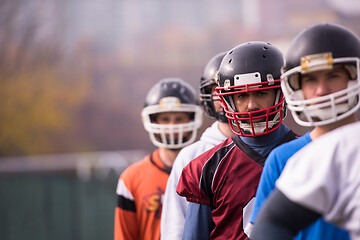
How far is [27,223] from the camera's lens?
6.81m

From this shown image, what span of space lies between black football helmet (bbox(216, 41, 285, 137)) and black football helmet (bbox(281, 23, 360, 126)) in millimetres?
367

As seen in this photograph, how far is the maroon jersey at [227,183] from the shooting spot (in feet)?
7.95

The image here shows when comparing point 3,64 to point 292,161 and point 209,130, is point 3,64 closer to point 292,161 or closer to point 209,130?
point 209,130

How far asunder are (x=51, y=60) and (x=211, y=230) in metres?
21.4

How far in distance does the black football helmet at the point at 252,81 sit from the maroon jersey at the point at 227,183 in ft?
0.41

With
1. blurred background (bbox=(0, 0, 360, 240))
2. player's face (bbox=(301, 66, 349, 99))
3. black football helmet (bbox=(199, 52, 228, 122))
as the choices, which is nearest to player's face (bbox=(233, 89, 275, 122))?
player's face (bbox=(301, 66, 349, 99))

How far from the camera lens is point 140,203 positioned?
375cm

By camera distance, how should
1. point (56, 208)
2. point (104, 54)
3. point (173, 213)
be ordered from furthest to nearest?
point (104, 54) → point (56, 208) → point (173, 213)

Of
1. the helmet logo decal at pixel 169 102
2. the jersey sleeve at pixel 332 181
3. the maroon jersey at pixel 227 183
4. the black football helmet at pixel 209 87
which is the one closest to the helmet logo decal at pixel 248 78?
the maroon jersey at pixel 227 183

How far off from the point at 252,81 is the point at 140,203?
64.6 inches

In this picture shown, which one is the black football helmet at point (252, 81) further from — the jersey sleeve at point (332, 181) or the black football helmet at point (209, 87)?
the jersey sleeve at point (332, 181)

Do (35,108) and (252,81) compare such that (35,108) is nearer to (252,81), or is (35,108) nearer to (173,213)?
(173,213)

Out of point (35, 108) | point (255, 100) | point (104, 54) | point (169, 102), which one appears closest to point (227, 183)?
point (255, 100)

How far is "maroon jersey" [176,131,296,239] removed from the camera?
2424 millimetres
